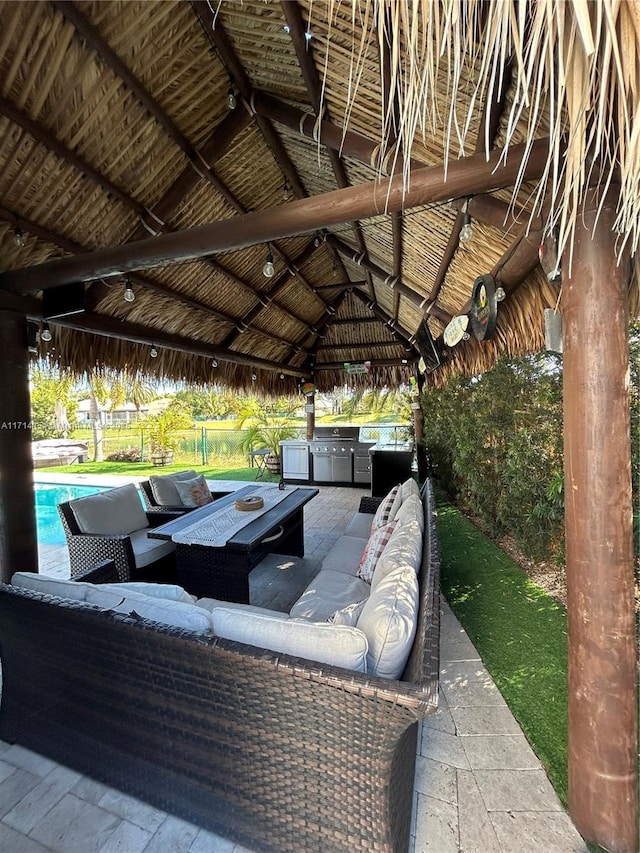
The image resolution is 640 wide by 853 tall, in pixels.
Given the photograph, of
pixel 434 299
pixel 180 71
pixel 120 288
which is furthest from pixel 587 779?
pixel 120 288

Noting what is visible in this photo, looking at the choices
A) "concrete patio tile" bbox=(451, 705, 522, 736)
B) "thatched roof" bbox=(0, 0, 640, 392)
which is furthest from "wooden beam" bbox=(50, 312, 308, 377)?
"concrete patio tile" bbox=(451, 705, 522, 736)

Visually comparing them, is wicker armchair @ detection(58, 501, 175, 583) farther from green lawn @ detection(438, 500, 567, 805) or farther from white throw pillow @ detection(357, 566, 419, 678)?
green lawn @ detection(438, 500, 567, 805)

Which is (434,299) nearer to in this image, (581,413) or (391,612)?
(581,413)

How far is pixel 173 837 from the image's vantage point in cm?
142

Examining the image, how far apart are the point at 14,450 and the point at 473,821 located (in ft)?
11.8

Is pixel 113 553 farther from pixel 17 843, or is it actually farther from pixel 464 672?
pixel 464 672

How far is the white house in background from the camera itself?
17469 mm

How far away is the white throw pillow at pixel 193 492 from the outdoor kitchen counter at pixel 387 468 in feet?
13.1

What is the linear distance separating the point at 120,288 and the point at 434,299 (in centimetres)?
339

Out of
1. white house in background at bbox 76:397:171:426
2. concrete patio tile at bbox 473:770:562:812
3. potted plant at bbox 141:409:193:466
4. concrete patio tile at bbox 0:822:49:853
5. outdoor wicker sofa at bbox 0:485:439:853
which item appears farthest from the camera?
white house in background at bbox 76:397:171:426

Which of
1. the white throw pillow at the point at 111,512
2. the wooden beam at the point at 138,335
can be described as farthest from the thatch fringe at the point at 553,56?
the white throw pillow at the point at 111,512

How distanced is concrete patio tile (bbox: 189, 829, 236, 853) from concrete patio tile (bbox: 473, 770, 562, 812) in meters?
1.06

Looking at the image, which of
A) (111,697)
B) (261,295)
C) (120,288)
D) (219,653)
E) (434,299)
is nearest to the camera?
(219,653)

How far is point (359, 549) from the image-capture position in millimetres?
3258
